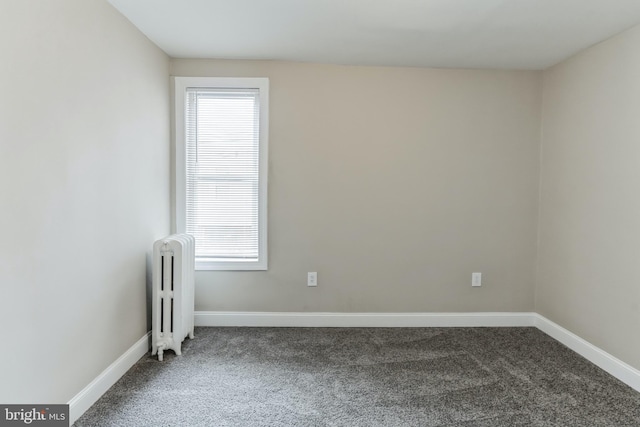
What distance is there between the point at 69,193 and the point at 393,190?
2448 millimetres

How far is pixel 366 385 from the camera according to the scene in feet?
7.93

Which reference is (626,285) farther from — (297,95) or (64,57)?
(64,57)

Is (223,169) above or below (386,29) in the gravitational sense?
below

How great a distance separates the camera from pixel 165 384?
7.92ft

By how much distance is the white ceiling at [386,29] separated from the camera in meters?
2.28

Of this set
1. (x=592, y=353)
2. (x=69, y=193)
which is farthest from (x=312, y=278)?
(x=592, y=353)

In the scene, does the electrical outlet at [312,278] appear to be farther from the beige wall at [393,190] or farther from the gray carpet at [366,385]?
the gray carpet at [366,385]

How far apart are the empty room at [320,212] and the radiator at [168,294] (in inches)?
0.8

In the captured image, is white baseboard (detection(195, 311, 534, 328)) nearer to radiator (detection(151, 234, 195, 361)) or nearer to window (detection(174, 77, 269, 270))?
window (detection(174, 77, 269, 270))

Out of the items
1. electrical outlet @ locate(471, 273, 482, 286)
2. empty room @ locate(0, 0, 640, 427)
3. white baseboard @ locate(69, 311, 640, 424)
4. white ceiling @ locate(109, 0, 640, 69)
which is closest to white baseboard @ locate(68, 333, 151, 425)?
empty room @ locate(0, 0, 640, 427)

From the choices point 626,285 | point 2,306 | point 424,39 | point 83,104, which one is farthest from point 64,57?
point 626,285

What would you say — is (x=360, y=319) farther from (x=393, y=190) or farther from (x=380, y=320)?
(x=393, y=190)

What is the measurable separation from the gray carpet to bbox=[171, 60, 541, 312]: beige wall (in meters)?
0.43

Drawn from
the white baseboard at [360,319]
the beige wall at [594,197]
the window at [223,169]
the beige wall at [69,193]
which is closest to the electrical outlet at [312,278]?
the white baseboard at [360,319]
